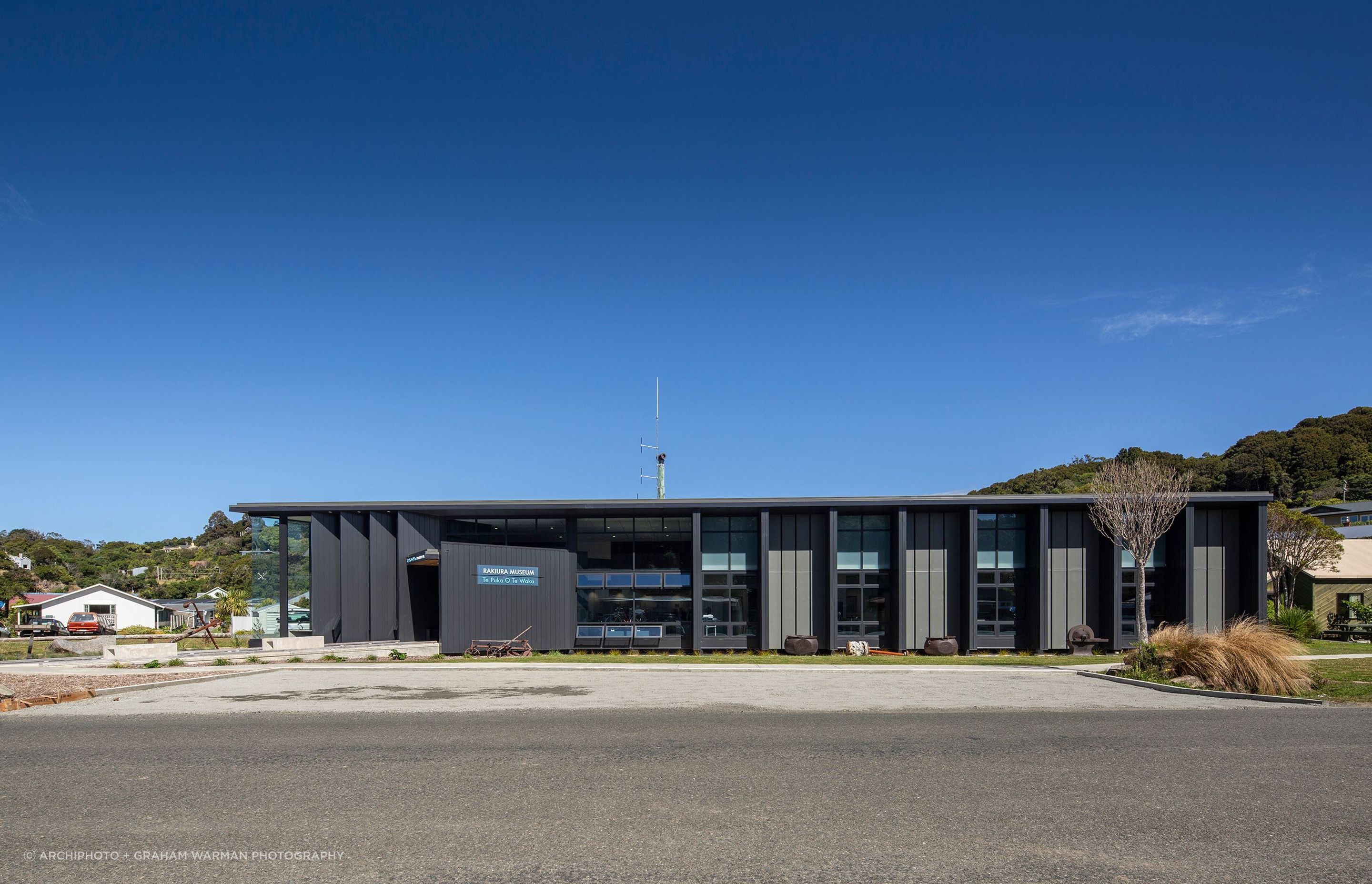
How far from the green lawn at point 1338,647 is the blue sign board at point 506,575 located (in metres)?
23.0

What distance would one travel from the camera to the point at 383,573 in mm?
30266

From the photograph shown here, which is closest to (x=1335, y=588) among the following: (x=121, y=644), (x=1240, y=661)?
(x=1240, y=661)

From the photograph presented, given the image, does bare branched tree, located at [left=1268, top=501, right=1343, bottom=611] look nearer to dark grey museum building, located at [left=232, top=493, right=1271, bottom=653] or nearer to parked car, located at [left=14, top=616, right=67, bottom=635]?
dark grey museum building, located at [left=232, top=493, right=1271, bottom=653]

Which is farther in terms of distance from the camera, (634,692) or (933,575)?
(933,575)

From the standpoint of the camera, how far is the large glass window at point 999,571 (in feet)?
101

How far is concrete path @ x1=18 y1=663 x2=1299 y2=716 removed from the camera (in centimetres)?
1377

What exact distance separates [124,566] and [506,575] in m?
102

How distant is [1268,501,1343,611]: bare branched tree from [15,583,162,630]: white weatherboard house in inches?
2759

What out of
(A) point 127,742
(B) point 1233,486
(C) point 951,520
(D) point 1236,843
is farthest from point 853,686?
(B) point 1233,486

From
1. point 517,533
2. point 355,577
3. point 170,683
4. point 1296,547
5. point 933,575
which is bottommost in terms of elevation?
point 170,683

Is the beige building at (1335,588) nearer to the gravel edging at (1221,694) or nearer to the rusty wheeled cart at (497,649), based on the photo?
the gravel edging at (1221,694)

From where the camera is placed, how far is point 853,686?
1705cm

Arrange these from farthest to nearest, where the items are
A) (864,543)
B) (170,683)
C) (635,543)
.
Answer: (635,543)
(864,543)
(170,683)

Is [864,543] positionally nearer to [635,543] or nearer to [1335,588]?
[635,543]
